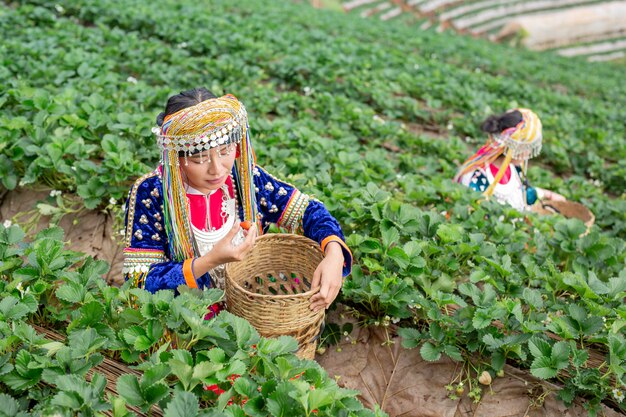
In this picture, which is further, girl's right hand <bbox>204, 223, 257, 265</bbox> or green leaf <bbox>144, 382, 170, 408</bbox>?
girl's right hand <bbox>204, 223, 257, 265</bbox>

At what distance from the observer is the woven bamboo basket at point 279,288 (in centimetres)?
239

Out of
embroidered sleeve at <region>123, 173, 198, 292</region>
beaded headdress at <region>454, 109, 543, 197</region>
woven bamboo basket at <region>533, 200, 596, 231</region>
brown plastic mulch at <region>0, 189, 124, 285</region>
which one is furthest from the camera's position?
woven bamboo basket at <region>533, 200, 596, 231</region>

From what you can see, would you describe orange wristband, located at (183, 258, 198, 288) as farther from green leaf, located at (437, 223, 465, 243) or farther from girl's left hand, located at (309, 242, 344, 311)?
green leaf, located at (437, 223, 465, 243)

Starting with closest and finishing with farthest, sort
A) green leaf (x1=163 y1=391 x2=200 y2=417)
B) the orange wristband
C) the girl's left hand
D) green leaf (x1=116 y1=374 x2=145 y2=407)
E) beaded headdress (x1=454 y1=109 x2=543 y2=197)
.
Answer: green leaf (x1=163 y1=391 x2=200 y2=417)
green leaf (x1=116 y1=374 x2=145 y2=407)
the girl's left hand
the orange wristband
beaded headdress (x1=454 y1=109 x2=543 y2=197)

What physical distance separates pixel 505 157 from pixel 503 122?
29 centimetres

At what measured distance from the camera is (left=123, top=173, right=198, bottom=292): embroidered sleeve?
2752 mm

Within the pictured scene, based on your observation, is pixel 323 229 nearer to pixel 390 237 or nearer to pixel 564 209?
pixel 390 237

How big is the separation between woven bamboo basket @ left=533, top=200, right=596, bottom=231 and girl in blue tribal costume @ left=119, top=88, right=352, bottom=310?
9.05ft

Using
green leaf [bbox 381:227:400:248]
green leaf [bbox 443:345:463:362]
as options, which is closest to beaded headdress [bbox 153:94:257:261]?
green leaf [bbox 381:227:400:248]

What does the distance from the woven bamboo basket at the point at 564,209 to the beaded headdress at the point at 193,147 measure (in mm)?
3048

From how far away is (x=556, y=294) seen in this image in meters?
3.25

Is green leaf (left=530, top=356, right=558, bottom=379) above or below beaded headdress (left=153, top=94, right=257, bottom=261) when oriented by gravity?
below

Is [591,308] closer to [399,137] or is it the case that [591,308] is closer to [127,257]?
[127,257]

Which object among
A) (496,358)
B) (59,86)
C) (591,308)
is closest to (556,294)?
(591,308)
